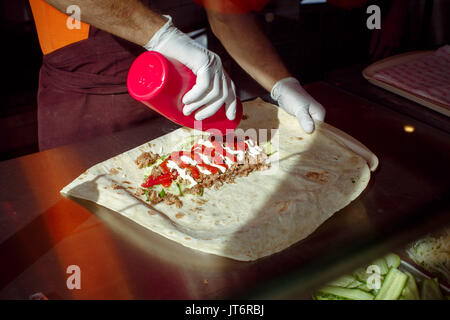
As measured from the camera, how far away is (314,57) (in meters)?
4.99

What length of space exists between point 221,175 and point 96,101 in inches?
37.2

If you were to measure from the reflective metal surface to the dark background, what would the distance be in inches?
110

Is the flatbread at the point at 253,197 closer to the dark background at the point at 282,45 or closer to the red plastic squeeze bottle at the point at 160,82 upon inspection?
the red plastic squeeze bottle at the point at 160,82

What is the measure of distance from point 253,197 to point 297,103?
74 cm

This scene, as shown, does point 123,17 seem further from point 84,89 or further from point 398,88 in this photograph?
point 398,88

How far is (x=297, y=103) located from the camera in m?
2.28

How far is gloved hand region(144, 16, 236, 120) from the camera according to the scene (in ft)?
5.82

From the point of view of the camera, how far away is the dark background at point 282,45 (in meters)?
4.63

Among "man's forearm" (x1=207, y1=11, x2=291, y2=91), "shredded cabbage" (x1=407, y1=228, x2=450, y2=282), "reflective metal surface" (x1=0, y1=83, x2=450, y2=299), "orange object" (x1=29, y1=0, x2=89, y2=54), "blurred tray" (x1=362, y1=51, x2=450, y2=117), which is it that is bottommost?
"shredded cabbage" (x1=407, y1=228, x2=450, y2=282)

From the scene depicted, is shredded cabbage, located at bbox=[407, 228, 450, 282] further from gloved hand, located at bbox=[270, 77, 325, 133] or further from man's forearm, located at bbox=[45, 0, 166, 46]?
man's forearm, located at bbox=[45, 0, 166, 46]

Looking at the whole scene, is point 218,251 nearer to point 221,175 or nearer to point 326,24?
point 221,175

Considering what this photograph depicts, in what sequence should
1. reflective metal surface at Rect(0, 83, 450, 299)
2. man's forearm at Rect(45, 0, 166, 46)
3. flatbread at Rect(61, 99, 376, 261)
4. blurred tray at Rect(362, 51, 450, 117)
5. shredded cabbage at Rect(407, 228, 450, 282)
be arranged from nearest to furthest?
reflective metal surface at Rect(0, 83, 450, 299) < flatbread at Rect(61, 99, 376, 261) < shredded cabbage at Rect(407, 228, 450, 282) < man's forearm at Rect(45, 0, 166, 46) < blurred tray at Rect(362, 51, 450, 117)

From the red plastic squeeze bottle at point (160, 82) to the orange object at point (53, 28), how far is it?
0.77 metres

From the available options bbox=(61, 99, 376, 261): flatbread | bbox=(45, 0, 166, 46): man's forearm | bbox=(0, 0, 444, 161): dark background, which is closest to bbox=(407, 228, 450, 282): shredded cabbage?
bbox=(61, 99, 376, 261): flatbread
